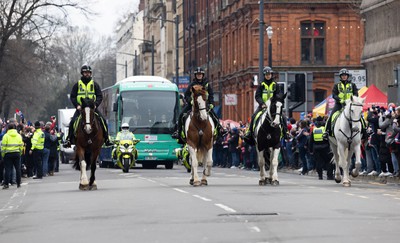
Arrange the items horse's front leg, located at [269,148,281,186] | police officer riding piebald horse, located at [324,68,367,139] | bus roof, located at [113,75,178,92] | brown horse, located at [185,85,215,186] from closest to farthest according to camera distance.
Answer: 1. brown horse, located at [185,85,215,186]
2. horse's front leg, located at [269,148,281,186]
3. police officer riding piebald horse, located at [324,68,367,139]
4. bus roof, located at [113,75,178,92]

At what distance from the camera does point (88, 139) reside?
2628cm

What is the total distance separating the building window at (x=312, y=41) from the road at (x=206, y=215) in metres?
45.6

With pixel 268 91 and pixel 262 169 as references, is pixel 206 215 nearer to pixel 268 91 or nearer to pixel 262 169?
pixel 268 91

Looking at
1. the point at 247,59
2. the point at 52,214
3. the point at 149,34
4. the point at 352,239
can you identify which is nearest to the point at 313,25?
the point at 247,59

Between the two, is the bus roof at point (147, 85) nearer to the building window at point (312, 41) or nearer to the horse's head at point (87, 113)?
the building window at point (312, 41)

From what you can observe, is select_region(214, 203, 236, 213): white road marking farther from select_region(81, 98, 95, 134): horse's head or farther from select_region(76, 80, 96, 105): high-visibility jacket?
select_region(76, 80, 96, 105): high-visibility jacket

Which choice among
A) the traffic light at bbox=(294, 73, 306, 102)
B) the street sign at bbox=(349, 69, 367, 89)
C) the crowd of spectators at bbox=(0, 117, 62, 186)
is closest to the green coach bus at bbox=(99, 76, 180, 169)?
the crowd of spectators at bbox=(0, 117, 62, 186)

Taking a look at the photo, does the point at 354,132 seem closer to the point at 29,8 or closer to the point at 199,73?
the point at 199,73

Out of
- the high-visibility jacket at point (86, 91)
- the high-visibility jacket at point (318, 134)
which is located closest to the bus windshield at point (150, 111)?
the high-visibility jacket at point (318, 134)

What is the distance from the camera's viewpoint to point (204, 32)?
96000 mm

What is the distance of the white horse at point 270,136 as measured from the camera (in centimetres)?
2612

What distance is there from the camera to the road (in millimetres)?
14578

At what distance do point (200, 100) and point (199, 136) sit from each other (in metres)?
1.01

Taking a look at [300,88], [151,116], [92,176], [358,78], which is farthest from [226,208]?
[151,116]
